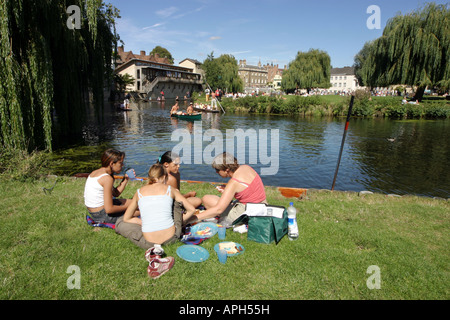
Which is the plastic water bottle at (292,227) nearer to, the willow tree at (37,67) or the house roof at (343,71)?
the willow tree at (37,67)

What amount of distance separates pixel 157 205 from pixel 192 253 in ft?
3.00

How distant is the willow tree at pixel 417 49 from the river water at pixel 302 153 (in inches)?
327

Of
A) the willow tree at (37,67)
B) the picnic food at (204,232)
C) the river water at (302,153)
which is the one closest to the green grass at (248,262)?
the picnic food at (204,232)

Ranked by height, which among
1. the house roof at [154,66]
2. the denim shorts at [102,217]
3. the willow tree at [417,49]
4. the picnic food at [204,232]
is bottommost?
the picnic food at [204,232]

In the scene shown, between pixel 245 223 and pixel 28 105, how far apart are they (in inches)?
378

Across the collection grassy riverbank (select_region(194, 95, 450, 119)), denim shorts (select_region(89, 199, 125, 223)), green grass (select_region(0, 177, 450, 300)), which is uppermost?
grassy riverbank (select_region(194, 95, 450, 119))

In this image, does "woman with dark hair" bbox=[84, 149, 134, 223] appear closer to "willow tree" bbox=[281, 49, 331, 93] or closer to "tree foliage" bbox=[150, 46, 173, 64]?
"willow tree" bbox=[281, 49, 331, 93]

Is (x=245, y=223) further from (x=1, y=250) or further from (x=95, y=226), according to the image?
(x=1, y=250)

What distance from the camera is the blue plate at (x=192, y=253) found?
166 inches

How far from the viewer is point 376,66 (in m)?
35.1

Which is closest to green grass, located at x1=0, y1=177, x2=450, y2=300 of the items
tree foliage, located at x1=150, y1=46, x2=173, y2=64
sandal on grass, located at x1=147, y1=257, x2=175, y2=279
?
sandal on grass, located at x1=147, y1=257, x2=175, y2=279

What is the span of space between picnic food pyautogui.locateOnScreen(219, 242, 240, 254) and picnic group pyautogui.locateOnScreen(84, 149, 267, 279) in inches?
22.4

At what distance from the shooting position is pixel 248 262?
13.8 feet

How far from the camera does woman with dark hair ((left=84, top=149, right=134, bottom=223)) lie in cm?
503
